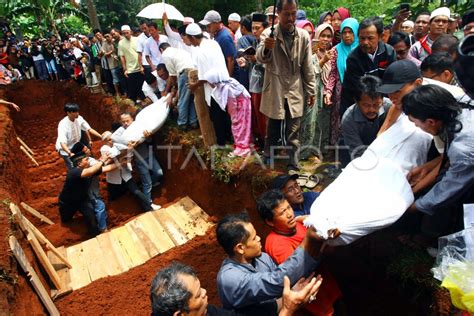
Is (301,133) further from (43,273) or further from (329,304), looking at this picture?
(43,273)

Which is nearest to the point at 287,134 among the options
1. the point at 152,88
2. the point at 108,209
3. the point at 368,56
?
the point at 368,56

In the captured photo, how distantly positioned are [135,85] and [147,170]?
3129 millimetres

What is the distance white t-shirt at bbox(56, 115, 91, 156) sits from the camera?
6.41 metres

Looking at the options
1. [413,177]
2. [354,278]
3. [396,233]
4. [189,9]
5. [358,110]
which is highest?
[189,9]

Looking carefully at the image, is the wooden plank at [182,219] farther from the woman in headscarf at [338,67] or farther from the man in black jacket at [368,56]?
the man in black jacket at [368,56]

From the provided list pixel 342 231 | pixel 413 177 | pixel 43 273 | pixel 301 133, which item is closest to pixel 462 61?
pixel 413 177

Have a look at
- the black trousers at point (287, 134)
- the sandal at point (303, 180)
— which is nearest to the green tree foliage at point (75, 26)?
the black trousers at point (287, 134)

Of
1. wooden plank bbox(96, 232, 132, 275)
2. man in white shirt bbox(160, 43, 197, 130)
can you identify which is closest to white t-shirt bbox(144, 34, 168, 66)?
man in white shirt bbox(160, 43, 197, 130)

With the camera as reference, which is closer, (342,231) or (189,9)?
(342,231)

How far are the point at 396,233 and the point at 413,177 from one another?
70 cm

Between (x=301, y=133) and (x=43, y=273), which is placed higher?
(x=301, y=133)

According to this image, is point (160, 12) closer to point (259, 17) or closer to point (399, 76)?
point (259, 17)

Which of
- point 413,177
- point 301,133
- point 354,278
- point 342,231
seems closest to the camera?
point 342,231

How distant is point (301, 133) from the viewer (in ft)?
15.2
